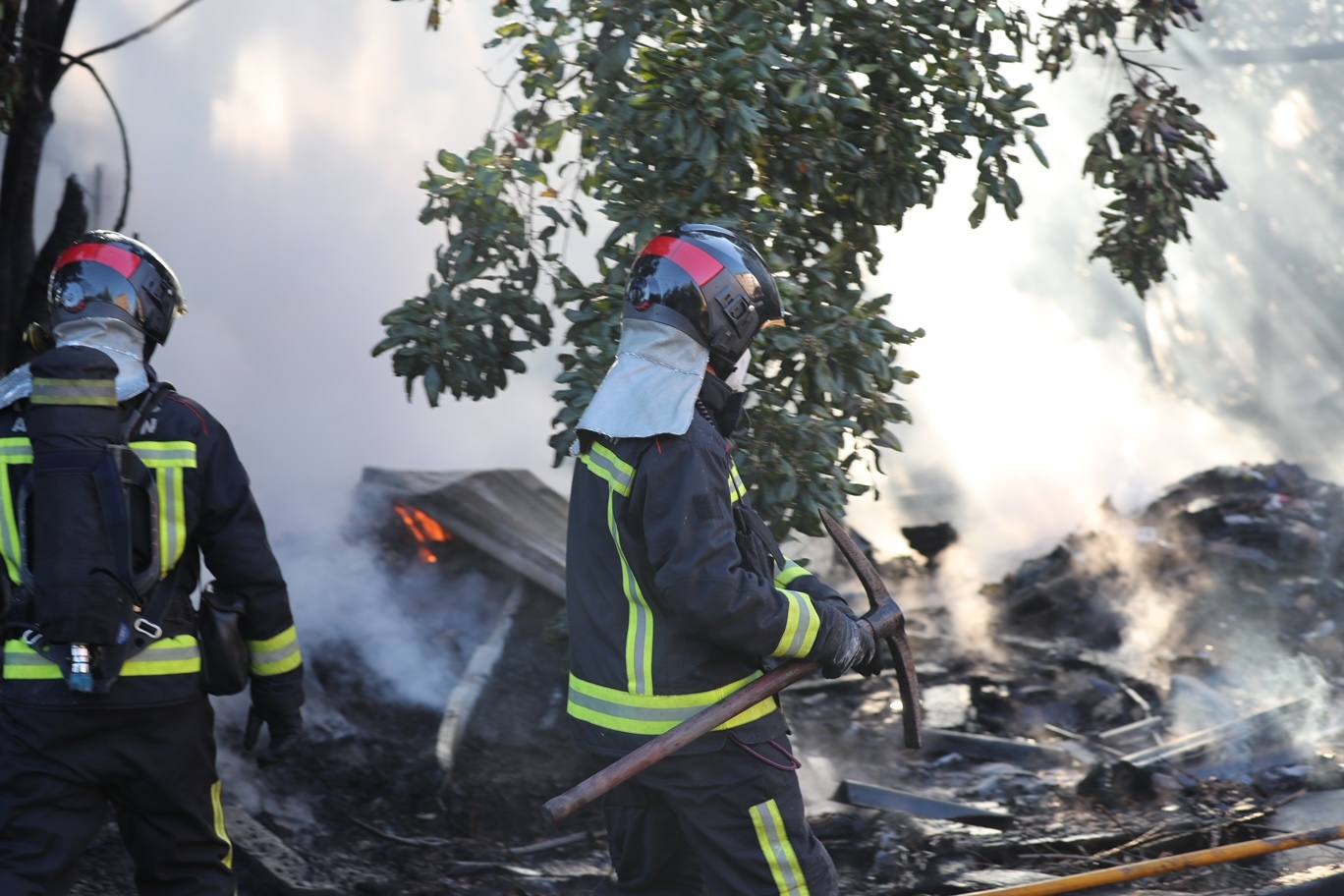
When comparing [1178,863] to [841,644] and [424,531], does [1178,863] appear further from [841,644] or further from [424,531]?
[424,531]

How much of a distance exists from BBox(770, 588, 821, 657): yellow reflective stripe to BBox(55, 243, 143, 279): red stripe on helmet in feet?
5.42

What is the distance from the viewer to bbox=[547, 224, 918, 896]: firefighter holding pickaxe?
2.61 metres

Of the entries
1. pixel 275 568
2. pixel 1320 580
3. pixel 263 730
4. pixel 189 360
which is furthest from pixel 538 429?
pixel 275 568

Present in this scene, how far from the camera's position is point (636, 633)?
8.89 feet

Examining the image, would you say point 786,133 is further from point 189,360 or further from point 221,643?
point 189,360

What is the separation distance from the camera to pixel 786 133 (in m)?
4.22

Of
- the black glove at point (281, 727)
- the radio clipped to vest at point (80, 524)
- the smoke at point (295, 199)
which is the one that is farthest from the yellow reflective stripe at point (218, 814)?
the smoke at point (295, 199)

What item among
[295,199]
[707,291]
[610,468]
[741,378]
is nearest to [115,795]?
[610,468]

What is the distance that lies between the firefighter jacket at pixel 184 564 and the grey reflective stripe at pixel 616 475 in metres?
0.80

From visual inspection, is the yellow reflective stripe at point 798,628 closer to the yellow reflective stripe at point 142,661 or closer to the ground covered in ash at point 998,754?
the yellow reflective stripe at point 142,661

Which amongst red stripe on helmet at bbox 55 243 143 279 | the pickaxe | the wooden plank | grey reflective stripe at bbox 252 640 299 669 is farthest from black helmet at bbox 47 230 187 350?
the wooden plank

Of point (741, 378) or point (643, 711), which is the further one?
point (741, 378)

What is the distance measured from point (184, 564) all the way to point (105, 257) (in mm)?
719

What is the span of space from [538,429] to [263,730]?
4.45 m
